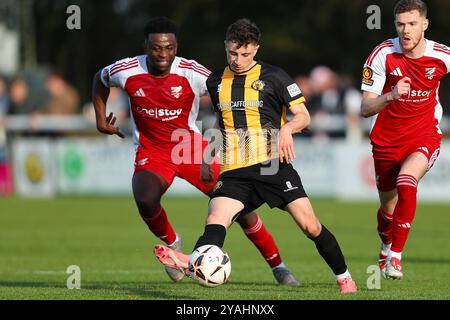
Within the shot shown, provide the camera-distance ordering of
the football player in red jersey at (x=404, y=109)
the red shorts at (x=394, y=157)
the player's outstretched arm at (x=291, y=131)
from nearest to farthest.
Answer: the player's outstretched arm at (x=291, y=131), the football player in red jersey at (x=404, y=109), the red shorts at (x=394, y=157)

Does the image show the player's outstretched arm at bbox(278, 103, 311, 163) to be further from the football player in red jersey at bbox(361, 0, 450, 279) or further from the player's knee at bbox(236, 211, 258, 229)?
the player's knee at bbox(236, 211, 258, 229)

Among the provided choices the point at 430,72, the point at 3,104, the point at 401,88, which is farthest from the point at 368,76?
the point at 3,104

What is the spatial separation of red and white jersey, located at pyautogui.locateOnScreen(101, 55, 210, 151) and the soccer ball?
2587 millimetres

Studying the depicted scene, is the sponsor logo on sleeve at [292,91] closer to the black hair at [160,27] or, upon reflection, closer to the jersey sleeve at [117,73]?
the black hair at [160,27]

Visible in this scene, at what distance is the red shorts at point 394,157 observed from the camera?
1088cm

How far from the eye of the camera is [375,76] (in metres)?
10.6

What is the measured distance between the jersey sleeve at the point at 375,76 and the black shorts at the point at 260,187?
53.7 inches

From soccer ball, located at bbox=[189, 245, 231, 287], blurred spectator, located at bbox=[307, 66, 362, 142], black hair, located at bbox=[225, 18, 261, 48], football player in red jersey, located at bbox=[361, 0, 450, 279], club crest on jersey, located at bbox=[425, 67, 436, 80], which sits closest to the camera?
soccer ball, located at bbox=[189, 245, 231, 287]

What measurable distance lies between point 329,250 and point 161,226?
2.29 meters

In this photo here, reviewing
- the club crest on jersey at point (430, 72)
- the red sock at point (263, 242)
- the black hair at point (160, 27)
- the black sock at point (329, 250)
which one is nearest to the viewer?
the black sock at point (329, 250)

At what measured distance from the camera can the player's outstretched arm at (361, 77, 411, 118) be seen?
9867mm

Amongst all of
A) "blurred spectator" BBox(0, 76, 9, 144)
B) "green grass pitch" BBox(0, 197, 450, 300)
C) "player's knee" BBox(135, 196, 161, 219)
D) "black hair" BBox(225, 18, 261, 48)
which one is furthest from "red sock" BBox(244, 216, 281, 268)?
"blurred spectator" BBox(0, 76, 9, 144)

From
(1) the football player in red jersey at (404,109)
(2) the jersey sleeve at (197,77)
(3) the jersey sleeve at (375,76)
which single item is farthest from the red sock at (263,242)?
(3) the jersey sleeve at (375,76)
